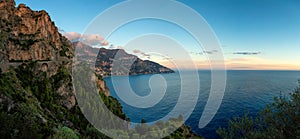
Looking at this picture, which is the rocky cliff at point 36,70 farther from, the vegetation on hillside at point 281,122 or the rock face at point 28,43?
the vegetation on hillside at point 281,122

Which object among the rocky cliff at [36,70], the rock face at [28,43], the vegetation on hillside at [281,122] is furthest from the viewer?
the rock face at [28,43]

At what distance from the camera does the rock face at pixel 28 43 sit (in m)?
42.4

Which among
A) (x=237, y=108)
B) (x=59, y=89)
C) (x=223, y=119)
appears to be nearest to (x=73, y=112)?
(x=59, y=89)

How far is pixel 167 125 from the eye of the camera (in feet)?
120

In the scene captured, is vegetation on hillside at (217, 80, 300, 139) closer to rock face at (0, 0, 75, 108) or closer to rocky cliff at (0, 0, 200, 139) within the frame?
rocky cliff at (0, 0, 200, 139)

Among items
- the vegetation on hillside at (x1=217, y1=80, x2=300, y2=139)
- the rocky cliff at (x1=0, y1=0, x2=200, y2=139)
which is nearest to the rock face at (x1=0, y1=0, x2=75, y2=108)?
the rocky cliff at (x1=0, y1=0, x2=200, y2=139)

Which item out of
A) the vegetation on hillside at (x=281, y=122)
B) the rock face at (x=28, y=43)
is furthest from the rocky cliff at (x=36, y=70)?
the vegetation on hillside at (x=281, y=122)

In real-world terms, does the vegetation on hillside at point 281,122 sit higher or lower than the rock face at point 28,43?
lower

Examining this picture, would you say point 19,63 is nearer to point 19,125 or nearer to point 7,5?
point 7,5

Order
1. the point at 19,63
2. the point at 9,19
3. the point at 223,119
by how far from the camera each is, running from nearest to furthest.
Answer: the point at 19,63 < the point at 223,119 < the point at 9,19

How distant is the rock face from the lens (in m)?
42.4

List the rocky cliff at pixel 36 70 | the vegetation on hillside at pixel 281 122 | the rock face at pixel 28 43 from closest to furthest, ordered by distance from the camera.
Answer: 1. the vegetation on hillside at pixel 281 122
2. the rocky cliff at pixel 36 70
3. the rock face at pixel 28 43

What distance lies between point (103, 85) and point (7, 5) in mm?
39560

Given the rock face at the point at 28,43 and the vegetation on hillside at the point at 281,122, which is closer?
the vegetation on hillside at the point at 281,122
